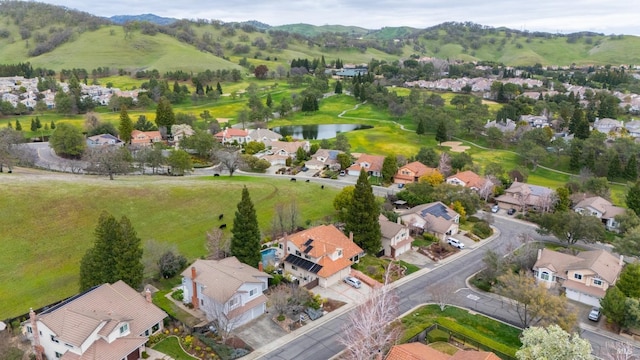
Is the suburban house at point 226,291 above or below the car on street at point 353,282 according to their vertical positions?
above

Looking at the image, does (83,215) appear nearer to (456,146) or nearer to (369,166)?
(369,166)

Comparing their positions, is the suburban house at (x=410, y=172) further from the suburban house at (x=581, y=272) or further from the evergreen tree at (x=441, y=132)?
the suburban house at (x=581, y=272)

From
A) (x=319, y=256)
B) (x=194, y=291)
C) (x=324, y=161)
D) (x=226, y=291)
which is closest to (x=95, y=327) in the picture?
(x=194, y=291)

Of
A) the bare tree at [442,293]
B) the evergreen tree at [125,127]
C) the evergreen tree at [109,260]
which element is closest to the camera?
the evergreen tree at [109,260]

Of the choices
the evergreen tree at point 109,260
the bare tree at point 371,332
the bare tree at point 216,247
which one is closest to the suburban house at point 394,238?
the bare tree at point 216,247

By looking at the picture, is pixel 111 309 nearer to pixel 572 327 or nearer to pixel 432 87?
pixel 572 327

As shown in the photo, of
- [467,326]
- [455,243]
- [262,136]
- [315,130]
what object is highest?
[262,136]

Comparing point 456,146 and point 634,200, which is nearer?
point 634,200
